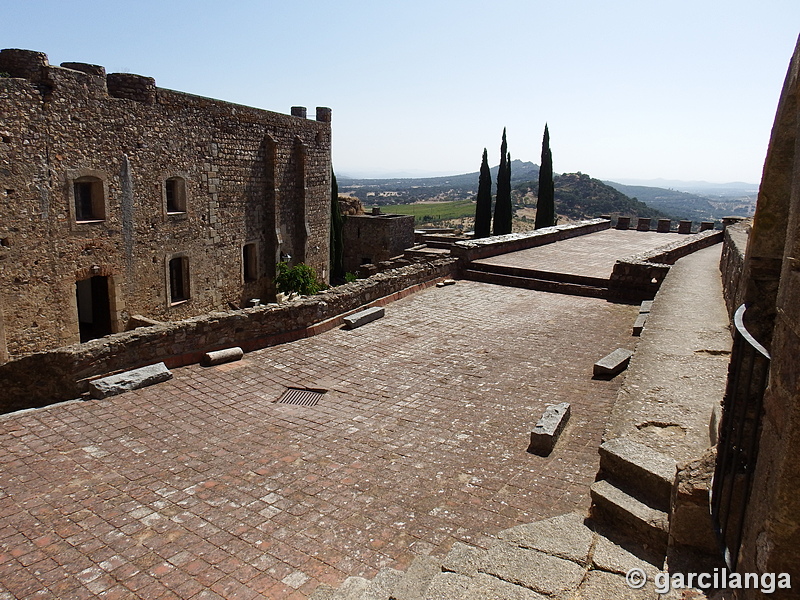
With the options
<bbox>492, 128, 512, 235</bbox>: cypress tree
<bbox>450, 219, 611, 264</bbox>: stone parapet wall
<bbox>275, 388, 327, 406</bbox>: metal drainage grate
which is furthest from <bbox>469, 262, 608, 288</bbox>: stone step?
<bbox>492, 128, 512, 235</bbox>: cypress tree

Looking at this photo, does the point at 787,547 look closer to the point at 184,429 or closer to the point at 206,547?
the point at 206,547

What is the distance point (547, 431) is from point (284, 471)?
278 centimetres

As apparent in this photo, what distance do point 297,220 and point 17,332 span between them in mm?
11789

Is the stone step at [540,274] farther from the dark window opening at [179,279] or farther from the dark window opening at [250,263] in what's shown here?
the dark window opening at [250,263]

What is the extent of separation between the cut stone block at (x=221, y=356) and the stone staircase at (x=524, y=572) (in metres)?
5.07

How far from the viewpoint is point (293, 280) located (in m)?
21.7

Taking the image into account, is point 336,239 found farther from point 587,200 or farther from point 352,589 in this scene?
point 587,200

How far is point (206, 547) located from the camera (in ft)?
14.3

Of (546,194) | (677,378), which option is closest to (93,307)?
(677,378)

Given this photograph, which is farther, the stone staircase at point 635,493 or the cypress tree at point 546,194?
the cypress tree at point 546,194

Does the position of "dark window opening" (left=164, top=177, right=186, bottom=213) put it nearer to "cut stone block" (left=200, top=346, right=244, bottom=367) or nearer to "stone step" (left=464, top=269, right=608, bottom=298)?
"stone step" (left=464, top=269, right=608, bottom=298)

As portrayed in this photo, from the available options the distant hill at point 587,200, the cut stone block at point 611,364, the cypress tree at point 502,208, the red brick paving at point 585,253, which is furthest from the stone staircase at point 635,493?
the distant hill at point 587,200

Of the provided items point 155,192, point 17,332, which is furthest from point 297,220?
point 17,332

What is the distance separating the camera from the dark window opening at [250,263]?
21.0 metres
